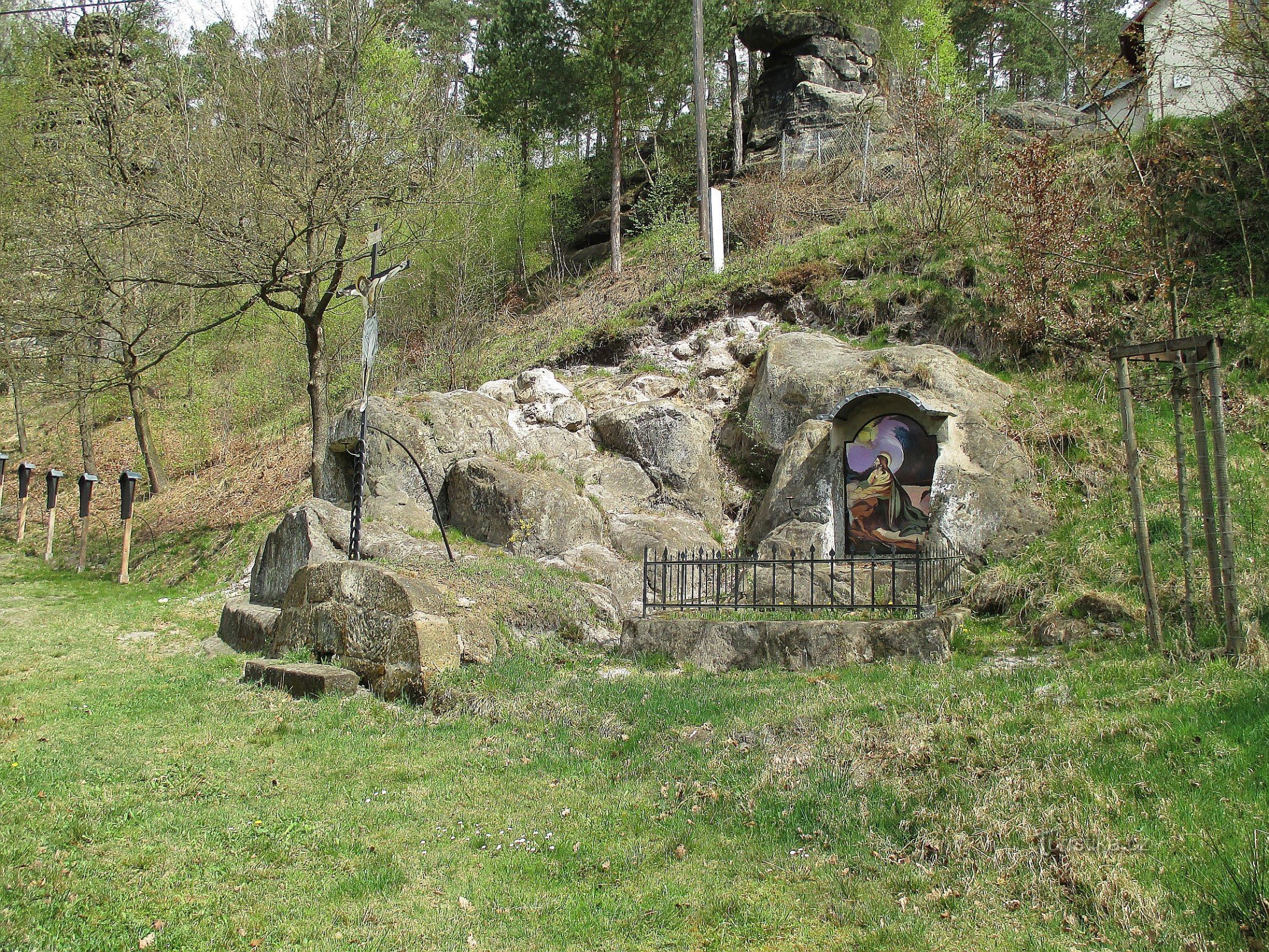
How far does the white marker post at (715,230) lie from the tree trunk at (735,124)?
34.2 feet

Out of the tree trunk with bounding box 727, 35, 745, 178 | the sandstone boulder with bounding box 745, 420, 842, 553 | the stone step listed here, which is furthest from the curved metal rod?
the tree trunk with bounding box 727, 35, 745, 178

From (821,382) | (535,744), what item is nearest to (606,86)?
(821,382)

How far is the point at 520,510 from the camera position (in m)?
13.2

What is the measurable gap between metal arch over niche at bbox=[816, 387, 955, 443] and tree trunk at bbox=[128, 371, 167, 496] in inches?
611

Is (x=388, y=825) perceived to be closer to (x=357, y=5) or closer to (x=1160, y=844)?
(x=1160, y=844)

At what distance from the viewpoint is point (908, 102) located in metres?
17.9

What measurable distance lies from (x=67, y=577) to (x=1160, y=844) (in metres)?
18.5

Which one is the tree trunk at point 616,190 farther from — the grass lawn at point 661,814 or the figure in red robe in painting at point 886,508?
the grass lawn at point 661,814

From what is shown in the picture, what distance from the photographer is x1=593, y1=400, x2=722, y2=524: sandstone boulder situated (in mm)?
14828

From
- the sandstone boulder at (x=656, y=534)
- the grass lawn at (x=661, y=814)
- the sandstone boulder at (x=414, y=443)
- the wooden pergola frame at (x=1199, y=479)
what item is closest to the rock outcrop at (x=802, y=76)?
the sandstone boulder at (x=414, y=443)

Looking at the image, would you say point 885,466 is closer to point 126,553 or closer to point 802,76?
point 126,553

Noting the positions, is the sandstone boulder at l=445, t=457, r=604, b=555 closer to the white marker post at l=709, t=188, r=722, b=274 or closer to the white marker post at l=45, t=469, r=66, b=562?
the white marker post at l=709, t=188, r=722, b=274

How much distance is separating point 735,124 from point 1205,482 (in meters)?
26.3

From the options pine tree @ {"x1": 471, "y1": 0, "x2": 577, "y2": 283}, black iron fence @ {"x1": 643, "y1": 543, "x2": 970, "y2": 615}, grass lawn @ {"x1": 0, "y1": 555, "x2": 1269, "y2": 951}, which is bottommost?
grass lawn @ {"x1": 0, "y1": 555, "x2": 1269, "y2": 951}
